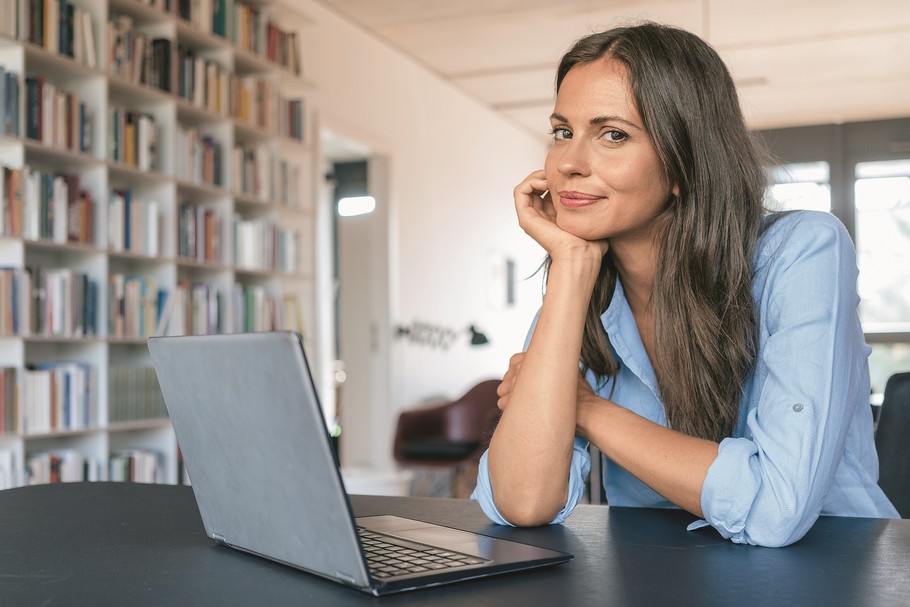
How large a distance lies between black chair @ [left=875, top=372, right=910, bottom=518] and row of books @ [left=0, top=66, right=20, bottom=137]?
9.28 ft

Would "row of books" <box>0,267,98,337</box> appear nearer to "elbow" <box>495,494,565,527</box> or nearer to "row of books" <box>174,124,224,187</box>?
"row of books" <box>174,124,224,187</box>

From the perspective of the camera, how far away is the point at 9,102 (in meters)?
3.23

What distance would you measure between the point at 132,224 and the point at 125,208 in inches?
2.8

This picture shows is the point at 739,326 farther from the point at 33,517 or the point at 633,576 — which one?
the point at 33,517

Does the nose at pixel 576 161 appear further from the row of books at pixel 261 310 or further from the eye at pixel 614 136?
the row of books at pixel 261 310

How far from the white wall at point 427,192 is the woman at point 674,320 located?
13.4ft

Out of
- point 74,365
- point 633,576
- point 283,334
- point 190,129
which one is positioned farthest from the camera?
point 190,129

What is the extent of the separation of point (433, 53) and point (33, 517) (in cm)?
583

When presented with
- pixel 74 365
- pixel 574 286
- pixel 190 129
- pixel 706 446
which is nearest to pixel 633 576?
pixel 706 446

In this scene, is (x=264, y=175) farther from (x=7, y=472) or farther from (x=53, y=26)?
(x=7, y=472)

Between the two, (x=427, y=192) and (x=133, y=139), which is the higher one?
(x=427, y=192)

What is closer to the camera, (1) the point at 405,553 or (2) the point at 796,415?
(1) the point at 405,553

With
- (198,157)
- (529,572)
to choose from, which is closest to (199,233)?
(198,157)

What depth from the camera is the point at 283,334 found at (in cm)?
74
